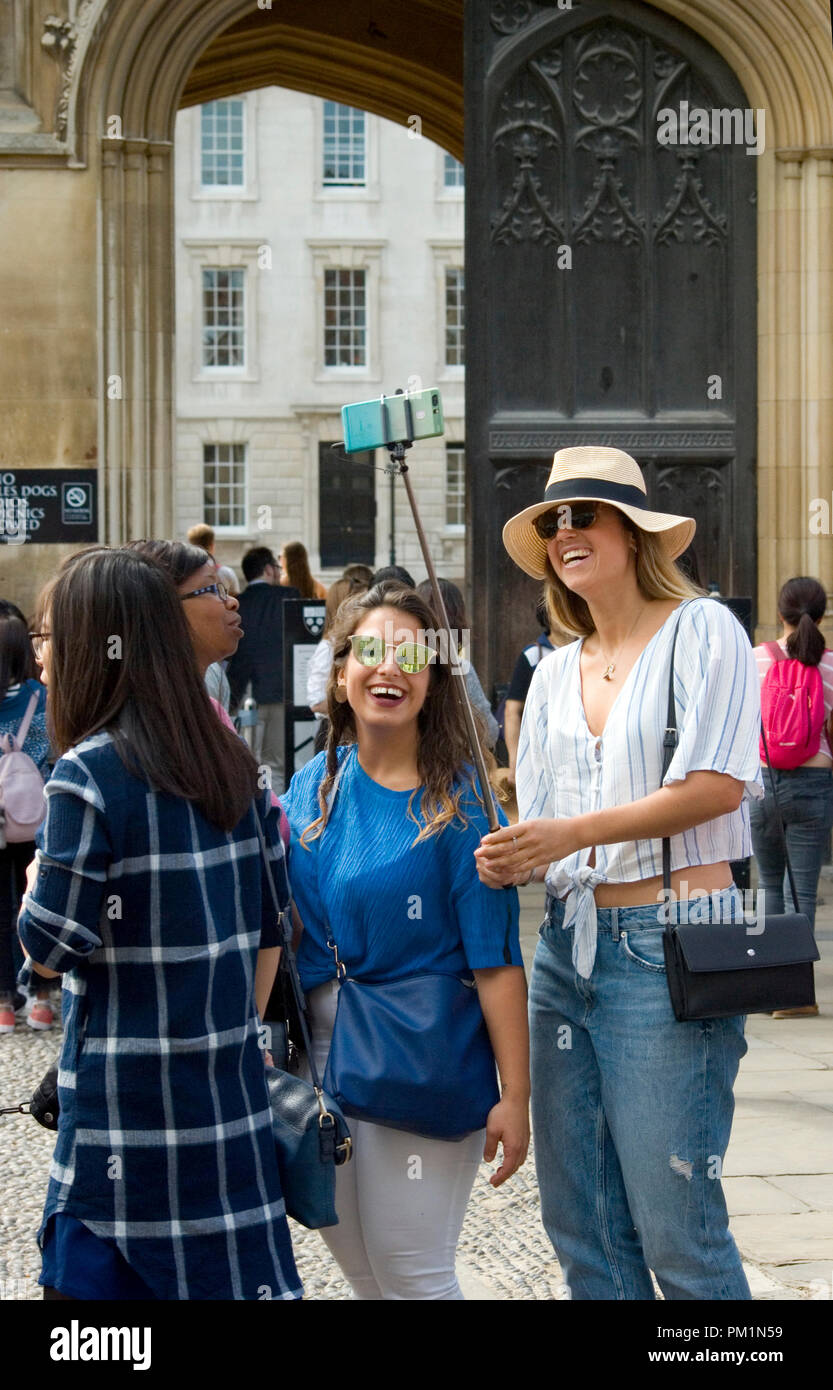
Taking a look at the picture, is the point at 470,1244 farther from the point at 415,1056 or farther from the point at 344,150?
the point at 344,150

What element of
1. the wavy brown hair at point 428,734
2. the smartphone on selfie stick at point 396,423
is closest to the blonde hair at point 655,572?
the wavy brown hair at point 428,734

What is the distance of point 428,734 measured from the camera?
122 inches

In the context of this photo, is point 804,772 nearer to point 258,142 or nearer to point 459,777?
point 459,777

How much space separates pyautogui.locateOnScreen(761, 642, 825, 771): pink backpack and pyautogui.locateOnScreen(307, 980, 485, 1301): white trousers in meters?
4.73

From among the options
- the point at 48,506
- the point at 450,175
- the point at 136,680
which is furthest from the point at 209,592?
the point at 450,175

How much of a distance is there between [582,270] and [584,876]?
27.2 feet

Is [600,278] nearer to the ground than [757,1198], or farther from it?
farther from it

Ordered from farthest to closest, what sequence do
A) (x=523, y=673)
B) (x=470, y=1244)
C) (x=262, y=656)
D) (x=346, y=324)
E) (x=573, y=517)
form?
(x=346, y=324) < (x=262, y=656) < (x=523, y=673) < (x=470, y=1244) < (x=573, y=517)

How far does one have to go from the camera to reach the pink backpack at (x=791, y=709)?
735 centimetres

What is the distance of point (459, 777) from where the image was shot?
9.98ft

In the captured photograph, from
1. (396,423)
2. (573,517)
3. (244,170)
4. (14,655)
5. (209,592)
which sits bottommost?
(14,655)

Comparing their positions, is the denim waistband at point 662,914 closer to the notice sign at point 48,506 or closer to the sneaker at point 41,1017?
the sneaker at point 41,1017

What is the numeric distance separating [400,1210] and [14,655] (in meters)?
4.84
